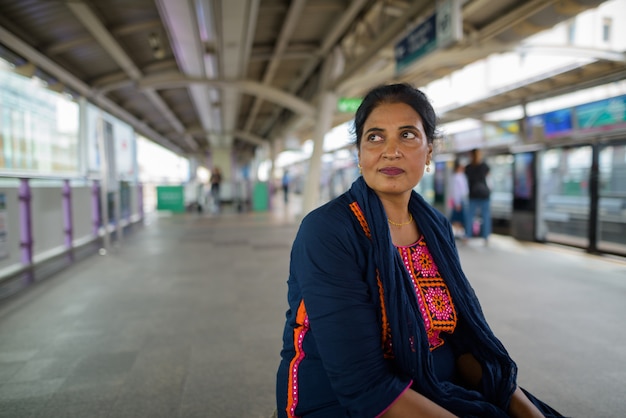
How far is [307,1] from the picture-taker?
7.23m

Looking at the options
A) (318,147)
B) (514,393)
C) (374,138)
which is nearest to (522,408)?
(514,393)

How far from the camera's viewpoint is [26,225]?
17.0 ft

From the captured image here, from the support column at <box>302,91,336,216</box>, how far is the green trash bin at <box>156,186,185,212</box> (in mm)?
6745

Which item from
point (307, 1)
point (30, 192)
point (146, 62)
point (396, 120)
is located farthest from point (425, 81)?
point (396, 120)

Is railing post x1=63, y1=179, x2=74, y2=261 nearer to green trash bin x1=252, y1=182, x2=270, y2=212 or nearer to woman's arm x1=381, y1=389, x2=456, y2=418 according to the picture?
woman's arm x1=381, y1=389, x2=456, y2=418

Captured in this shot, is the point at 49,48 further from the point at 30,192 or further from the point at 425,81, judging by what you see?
the point at 425,81

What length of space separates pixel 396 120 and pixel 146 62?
383 inches

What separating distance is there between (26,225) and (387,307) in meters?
5.69

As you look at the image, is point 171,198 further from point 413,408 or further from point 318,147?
point 413,408

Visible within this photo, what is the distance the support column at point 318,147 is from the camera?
A: 10.1 m


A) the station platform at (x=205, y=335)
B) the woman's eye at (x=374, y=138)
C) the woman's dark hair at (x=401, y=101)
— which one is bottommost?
the station platform at (x=205, y=335)

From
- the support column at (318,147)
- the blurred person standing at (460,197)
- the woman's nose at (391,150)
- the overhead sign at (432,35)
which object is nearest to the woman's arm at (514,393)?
the woman's nose at (391,150)

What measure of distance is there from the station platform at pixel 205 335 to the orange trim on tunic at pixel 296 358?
964 millimetres

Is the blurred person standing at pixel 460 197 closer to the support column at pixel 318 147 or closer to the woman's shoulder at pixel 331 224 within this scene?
the support column at pixel 318 147
